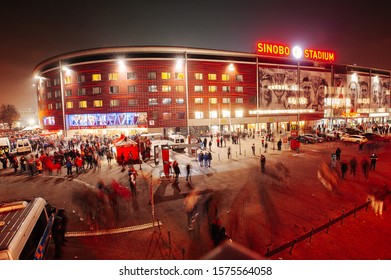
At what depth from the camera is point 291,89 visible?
56.7 metres

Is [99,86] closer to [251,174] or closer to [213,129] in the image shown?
[213,129]

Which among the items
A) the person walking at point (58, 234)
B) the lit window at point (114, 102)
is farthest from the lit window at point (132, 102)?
the person walking at point (58, 234)

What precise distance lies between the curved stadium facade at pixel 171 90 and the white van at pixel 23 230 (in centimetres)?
3985

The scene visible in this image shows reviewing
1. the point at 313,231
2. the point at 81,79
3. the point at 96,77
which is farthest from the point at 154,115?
the point at 313,231

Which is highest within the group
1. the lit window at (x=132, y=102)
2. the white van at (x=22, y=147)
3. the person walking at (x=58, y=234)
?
the lit window at (x=132, y=102)

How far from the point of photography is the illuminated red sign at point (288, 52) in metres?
49.5

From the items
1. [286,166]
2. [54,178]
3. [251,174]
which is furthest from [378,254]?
[54,178]

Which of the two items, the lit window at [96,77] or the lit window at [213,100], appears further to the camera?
the lit window at [213,100]

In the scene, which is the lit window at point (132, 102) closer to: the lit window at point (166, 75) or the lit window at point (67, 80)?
the lit window at point (166, 75)
